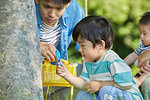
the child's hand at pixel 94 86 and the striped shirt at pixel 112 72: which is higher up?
the striped shirt at pixel 112 72

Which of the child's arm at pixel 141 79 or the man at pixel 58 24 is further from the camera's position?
the man at pixel 58 24

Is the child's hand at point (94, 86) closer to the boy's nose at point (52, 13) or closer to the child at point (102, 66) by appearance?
the child at point (102, 66)

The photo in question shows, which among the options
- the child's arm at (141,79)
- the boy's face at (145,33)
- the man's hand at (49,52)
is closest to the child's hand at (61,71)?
the man's hand at (49,52)

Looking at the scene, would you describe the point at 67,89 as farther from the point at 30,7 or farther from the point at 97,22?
the point at 30,7

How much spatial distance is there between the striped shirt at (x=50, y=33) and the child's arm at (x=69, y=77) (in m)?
0.71

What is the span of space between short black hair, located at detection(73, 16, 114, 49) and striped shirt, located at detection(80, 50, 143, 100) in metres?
0.11

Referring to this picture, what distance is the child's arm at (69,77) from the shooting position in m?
2.04

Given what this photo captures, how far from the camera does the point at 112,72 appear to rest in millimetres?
1979

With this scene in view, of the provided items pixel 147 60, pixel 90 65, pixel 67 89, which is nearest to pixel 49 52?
pixel 90 65

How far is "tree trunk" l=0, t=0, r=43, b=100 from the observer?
4.97ft

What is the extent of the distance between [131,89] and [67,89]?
75 centimetres

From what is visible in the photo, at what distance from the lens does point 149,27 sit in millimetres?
2320

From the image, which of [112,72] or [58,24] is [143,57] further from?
[58,24]

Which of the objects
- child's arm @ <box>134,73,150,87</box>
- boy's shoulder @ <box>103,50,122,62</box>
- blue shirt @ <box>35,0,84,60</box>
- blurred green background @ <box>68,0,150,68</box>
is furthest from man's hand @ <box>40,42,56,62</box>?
blurred green background @ <box>68,0,150,68</box>
